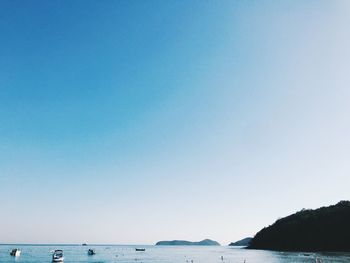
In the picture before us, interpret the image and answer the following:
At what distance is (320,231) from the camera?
571 ft

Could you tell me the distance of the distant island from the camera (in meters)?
163

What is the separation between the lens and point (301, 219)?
639 feet

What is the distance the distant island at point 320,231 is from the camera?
16288 cm

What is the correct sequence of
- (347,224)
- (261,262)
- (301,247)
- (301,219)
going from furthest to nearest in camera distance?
1. (301,219)
2. (301,247)
3. (347,224)
4. (261,262)

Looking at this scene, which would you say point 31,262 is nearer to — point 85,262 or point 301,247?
point 85,262

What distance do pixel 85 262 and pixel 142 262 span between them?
885 inches

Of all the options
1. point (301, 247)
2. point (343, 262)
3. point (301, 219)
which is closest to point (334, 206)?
point (301, 219)

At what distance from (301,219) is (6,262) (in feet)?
499

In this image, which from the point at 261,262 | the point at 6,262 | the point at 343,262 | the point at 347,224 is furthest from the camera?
the point at 347,224

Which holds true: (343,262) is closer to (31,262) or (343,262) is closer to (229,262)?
(229,262)

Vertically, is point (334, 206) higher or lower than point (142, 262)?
higher

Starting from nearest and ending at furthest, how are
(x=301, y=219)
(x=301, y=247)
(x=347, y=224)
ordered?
1. (x=347, y=224)
2. (x=301, y=247)
3. (x=301, y=219)

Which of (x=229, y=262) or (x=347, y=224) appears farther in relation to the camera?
(x=347, y=224)

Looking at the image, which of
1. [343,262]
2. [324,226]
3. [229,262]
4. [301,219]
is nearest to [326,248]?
[324,226]
